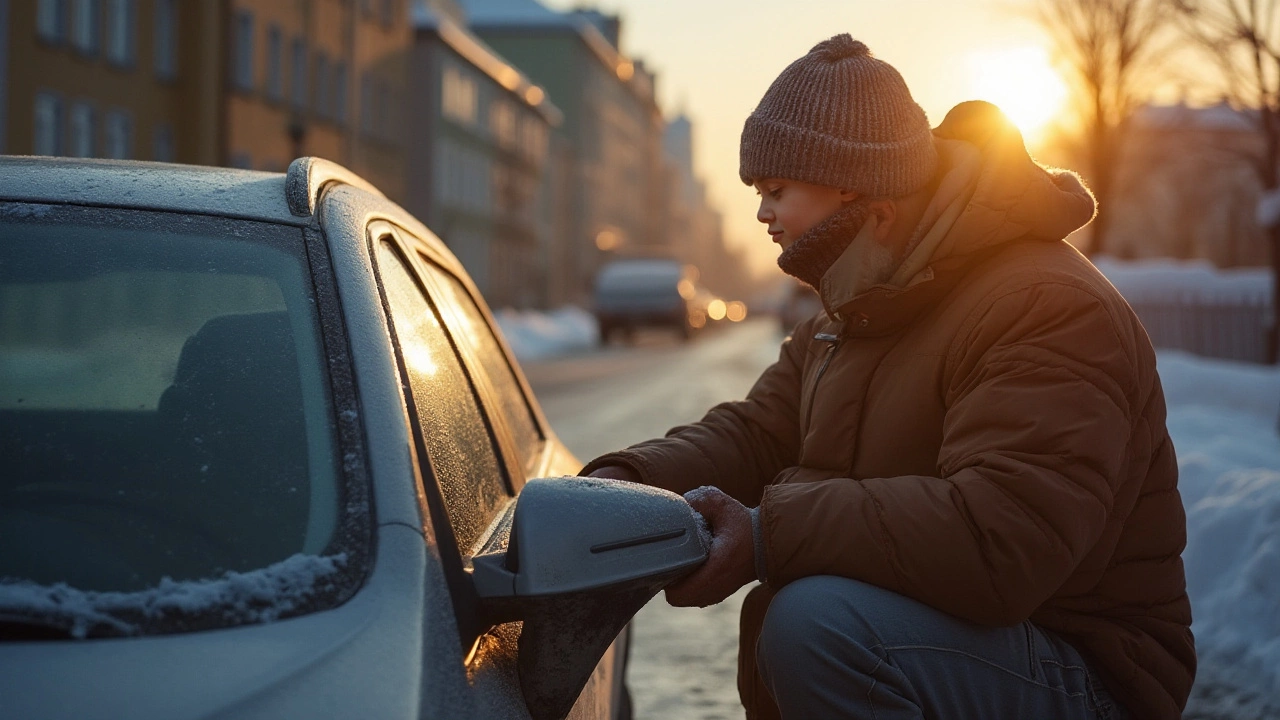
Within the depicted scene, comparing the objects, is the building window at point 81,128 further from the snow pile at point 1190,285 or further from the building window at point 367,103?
the snow pile at point 1190,285

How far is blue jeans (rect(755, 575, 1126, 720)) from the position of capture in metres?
2.20

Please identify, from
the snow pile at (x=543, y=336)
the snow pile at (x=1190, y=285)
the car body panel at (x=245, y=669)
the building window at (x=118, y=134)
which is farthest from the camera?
the snow pile at (x=543, y=336)

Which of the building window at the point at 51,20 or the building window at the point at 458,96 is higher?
the building window at the point at 458,96

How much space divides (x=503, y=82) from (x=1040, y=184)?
204 feet

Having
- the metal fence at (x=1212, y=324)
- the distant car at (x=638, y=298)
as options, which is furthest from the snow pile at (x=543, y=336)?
the metal fence at (x=1212, y=324)

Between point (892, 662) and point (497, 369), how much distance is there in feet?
5.49

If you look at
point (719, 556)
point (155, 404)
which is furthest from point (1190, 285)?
point (155, 404)

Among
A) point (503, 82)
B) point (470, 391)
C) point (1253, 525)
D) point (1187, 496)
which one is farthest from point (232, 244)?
point (503, 82)

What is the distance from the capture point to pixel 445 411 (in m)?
2.50

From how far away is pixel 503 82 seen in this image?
63469 millimetres

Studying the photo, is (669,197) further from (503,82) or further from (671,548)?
(671,548)

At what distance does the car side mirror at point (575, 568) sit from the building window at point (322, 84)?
3924cm

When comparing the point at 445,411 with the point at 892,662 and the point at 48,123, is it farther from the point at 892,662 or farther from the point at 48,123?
the point at 48,123

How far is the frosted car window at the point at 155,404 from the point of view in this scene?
6.24 ft
